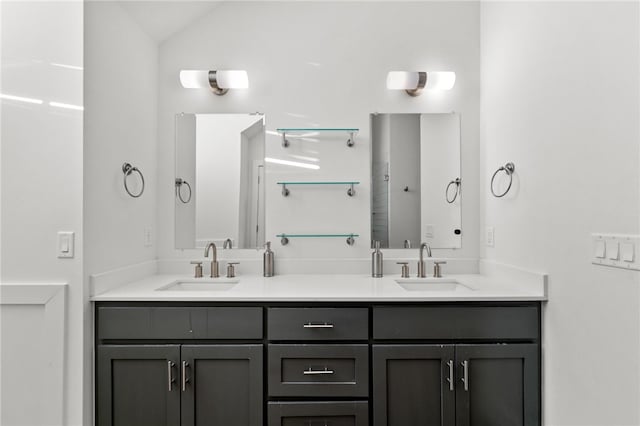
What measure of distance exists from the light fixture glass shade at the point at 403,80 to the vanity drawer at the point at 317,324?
4.43 feet

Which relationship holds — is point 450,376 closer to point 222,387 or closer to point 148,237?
point 222,387

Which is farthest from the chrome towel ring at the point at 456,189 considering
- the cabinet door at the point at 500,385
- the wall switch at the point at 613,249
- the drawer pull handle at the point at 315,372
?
the drawer pull handle at the point at 315,372

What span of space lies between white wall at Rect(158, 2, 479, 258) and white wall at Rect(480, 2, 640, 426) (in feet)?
1.28

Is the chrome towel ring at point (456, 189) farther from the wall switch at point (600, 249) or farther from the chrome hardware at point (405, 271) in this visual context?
the wall switch at point (600, 249)

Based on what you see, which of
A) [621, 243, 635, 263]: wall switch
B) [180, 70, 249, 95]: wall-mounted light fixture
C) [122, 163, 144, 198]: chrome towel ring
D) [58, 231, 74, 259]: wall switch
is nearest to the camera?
[621, 243, 635, 263]: wall switch

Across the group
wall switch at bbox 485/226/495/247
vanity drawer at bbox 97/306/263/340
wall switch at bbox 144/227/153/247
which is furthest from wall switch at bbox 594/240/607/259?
wall switch at bbox 144/227/153/247

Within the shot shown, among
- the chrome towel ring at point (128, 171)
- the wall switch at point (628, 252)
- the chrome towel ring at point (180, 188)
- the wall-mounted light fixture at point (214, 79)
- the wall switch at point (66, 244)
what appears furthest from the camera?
the chrome towel ring at point (180, 188)

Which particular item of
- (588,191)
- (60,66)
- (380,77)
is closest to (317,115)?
(380,77)

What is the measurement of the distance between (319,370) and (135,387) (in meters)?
0.83

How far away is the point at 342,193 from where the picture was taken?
2.29m

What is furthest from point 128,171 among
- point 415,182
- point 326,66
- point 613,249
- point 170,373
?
point 613,249

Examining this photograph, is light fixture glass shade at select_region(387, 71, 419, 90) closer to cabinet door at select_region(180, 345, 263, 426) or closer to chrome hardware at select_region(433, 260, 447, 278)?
chrome hardware at select_region(433, 260, 447, 278)

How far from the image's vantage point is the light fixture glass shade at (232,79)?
2203 mm

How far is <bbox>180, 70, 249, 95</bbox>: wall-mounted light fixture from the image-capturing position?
220cm
